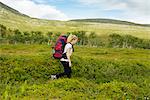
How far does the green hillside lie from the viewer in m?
14.0

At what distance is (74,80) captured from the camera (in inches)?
651

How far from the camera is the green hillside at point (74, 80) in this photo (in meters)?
14.0

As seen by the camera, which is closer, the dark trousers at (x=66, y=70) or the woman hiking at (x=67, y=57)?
A: the woman hiking at (x=67, y=57)

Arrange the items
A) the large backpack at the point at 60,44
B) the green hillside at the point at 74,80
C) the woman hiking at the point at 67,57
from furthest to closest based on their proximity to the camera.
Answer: the large backpack at the point at 60,44 → the woman hiking at the point at 67,57 → the green hillside at the point at 74,80

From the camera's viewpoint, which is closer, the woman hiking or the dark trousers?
the woman hiking

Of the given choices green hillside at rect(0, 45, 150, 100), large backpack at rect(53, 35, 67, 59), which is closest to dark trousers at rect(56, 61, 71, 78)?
green hillside at rect(0, 45, 150, 100)

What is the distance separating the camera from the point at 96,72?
19.8 meters

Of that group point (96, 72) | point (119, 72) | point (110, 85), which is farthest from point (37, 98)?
point (119, 72)

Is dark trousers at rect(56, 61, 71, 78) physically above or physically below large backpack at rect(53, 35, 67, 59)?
below

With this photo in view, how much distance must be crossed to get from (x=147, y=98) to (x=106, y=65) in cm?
635

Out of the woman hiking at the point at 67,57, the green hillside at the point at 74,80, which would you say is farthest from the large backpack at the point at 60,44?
the green hillside at the point at 74,80

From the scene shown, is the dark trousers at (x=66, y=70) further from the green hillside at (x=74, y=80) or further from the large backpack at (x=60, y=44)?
the large backpack at (x=60, y=44)

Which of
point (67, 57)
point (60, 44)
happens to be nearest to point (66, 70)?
point (67, 57)

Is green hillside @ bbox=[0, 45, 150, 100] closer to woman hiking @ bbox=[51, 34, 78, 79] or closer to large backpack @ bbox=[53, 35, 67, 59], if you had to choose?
woman hiking @ bbox=[51, 34, 78, 79]
